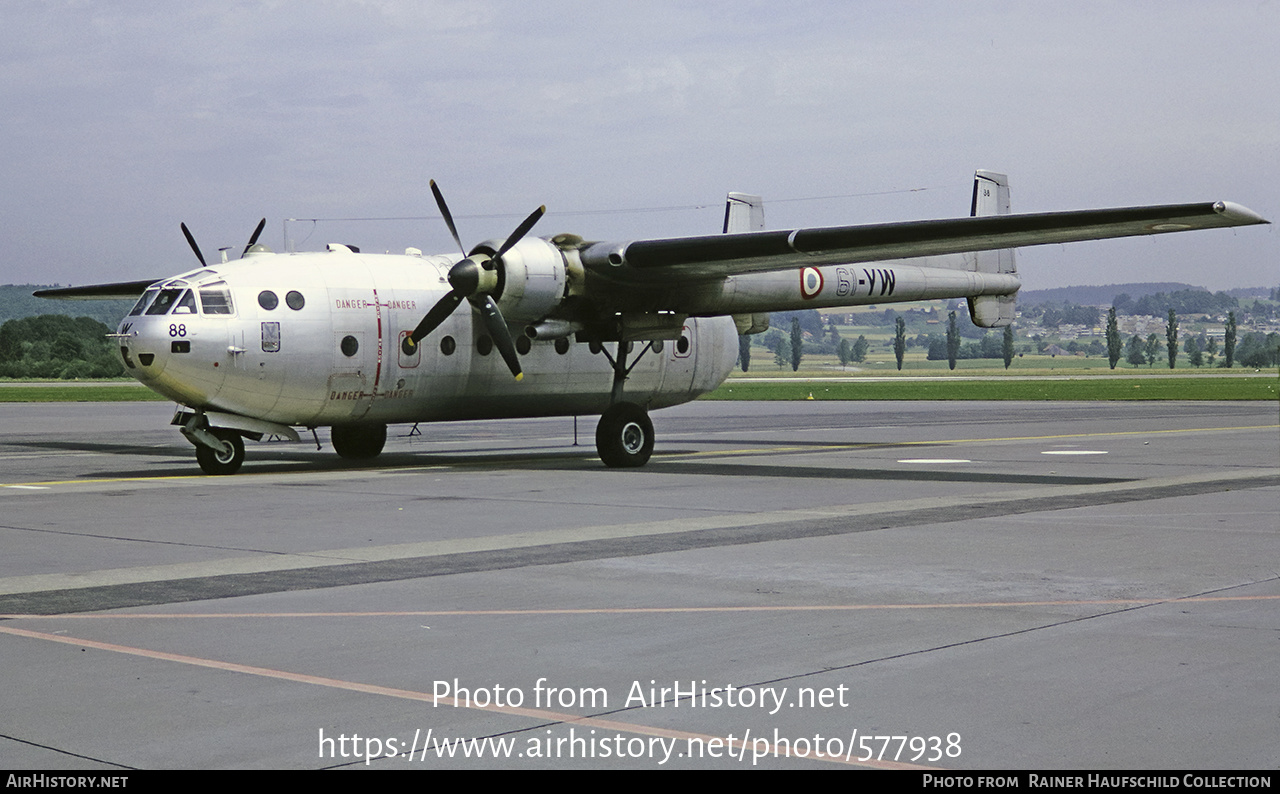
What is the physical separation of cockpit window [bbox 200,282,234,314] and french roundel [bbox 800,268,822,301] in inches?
453

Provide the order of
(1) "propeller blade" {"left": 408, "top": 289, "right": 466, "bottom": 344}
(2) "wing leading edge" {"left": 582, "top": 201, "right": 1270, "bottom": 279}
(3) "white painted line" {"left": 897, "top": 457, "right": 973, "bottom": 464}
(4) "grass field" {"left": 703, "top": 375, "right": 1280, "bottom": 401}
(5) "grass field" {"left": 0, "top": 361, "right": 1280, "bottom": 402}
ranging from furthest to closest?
(5) "grass field" {"left": 0, "top": 361, "right": 1280, "bottom": 402} → (4) "grass field" {"left": 703, "top": 375, "right": 1280, "bottom": 401} → (3) "white painted line" {"left": 897, "top": 457, "right": 973, "bottom": 464} → (1) "propeller blade" {"left": 408, "top": 289, "right": 466, "bottom": 344} → (2) "wing leading edge" {"left": 582, "top": 201, "right": 1270, "bottom": 279}

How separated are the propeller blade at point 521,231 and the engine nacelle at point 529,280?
0.08 metres

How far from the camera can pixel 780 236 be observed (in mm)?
22062

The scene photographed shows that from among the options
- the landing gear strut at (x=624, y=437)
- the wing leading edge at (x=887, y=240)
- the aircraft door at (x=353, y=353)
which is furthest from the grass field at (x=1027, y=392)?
the aircraft door at (x=353, y=353)

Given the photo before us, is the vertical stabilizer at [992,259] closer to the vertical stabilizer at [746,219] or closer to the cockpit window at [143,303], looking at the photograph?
the vertical stabilizer at [746,219]

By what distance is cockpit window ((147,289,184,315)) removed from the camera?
2216 centimetres

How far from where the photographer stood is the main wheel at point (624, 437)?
24.9 m

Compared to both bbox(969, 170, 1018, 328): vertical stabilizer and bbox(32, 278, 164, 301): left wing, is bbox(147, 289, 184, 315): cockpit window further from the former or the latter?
bbox(969, 170, 1018, 328): vertical stabilizer

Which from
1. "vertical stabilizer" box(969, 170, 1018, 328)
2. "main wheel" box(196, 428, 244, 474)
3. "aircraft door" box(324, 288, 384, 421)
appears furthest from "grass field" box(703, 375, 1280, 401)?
"main wheel" box(196, 428, 244, 474)

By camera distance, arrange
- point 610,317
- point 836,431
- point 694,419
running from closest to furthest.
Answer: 1. point 610,317
2. point 836,431
3. point 694,419

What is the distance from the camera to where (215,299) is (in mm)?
22422
